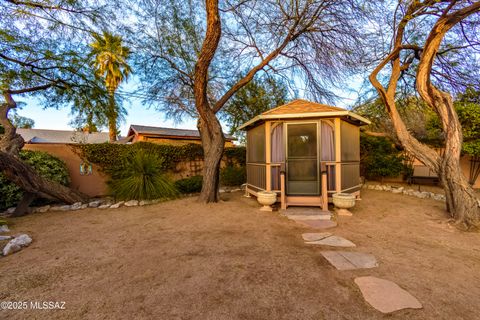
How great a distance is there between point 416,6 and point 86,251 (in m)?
7.73

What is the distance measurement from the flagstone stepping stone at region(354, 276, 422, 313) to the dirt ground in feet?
0.24

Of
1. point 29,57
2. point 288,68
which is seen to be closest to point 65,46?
point 29,57

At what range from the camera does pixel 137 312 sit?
1596 mm

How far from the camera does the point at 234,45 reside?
6.66 m

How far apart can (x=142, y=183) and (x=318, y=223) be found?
184 inches

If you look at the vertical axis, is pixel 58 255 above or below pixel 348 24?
below

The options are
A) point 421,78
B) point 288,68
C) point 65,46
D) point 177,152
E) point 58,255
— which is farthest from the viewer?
point 177,152

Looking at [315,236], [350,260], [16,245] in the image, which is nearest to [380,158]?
[315,236]

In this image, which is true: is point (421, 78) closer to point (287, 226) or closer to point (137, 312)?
point (287, 226)

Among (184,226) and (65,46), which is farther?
(65,46)

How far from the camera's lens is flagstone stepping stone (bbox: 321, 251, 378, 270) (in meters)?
2.33

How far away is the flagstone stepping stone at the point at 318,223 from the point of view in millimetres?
3764

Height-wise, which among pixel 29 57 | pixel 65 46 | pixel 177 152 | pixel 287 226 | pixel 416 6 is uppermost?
pixel 416 6

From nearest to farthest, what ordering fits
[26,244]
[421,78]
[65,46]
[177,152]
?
[26,244] < [421,78] < [65,46] < [177,152]
